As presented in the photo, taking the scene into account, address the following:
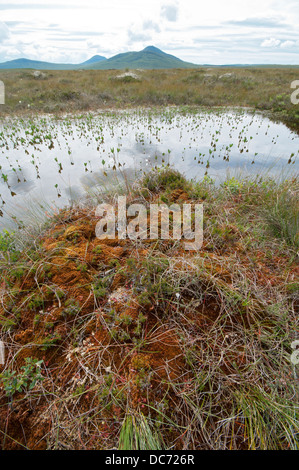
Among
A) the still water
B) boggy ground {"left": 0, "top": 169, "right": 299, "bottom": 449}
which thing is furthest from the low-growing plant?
the still water

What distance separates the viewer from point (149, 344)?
6.14 feet

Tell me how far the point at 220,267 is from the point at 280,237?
149 cm

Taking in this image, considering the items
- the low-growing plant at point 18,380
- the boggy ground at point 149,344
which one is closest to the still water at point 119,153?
the boggy ground at point 149,344

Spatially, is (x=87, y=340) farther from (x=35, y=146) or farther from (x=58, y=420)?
(x=35, y=146)

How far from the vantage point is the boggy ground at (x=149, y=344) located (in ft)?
4.97

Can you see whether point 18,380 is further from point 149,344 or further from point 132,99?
point 132,99

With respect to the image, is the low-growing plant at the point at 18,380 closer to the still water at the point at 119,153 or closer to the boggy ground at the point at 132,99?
the still water at the point at 119,153

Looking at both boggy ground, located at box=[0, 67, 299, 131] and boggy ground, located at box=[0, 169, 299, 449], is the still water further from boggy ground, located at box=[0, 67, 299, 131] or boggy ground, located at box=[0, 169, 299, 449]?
boggy ground, located at box=[0, 67, 299, 131]

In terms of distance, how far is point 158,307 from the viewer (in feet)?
6.95

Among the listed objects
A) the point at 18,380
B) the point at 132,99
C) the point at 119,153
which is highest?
the point at 132,99

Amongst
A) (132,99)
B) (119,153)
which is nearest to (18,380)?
(119,153)

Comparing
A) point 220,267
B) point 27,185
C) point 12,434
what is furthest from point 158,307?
point 27,185

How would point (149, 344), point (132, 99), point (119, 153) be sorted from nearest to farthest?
point (149, 344), point (119, 153), point (132, 99)
